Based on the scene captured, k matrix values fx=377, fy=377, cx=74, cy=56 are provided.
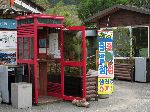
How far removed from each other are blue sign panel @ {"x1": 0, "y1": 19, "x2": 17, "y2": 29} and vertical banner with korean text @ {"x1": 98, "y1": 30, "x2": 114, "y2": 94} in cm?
280

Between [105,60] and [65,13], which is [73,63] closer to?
[105,60]

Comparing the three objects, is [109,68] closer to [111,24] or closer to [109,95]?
[109,95]

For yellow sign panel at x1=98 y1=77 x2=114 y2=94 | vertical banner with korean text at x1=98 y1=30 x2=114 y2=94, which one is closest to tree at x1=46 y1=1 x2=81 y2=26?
vertical banner with korean text at x1=98 y1=30 x2=114 y2=94

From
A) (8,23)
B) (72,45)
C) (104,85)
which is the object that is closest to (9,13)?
(8,23)

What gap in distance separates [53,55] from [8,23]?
188 cm

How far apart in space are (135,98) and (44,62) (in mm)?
3232

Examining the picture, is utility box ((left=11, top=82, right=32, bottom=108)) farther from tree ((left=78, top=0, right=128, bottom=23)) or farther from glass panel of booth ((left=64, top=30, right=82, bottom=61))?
tree ((left=78, top=0, right=128, bottom=23))

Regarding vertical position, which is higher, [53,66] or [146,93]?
[53,66]

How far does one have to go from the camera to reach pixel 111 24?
1970 centimetres

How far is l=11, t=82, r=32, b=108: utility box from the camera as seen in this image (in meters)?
10.3

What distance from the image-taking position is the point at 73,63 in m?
11.0

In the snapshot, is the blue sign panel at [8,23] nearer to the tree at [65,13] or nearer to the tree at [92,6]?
the tree at [65,13]

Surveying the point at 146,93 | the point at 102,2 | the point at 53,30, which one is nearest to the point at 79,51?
the point at 53,30

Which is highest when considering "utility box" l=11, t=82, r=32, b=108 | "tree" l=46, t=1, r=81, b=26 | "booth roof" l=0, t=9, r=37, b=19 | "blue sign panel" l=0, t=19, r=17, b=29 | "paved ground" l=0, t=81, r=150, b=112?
"tree" l=46, t=1, r=81, b=26
